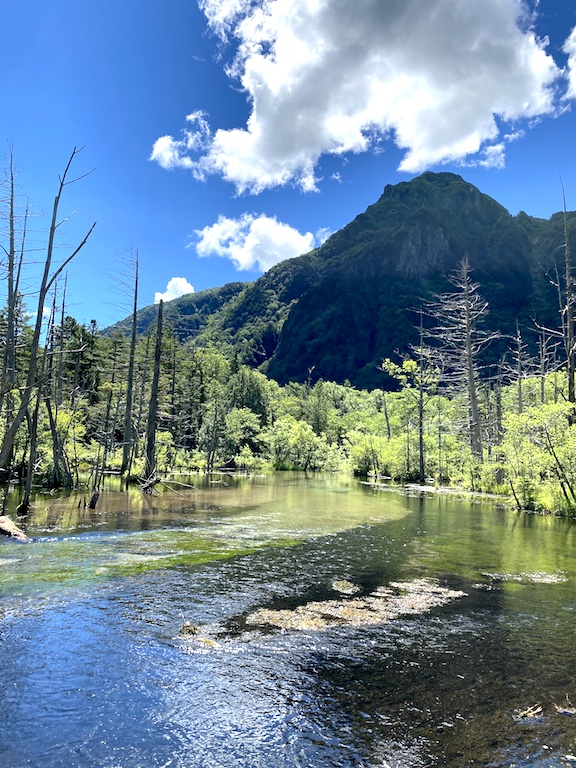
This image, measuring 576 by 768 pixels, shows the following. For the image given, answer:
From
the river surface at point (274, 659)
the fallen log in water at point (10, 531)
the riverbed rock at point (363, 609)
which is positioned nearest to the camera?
the river surface at point (274, 659)

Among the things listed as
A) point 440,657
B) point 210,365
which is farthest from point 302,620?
point 210,365

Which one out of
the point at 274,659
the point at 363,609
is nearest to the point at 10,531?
the point at 274,659

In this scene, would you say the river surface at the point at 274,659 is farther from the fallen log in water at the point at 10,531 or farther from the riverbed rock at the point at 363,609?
the fallen log in water at the point at 10,531

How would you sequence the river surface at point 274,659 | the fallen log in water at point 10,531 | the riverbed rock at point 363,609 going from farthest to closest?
the fallen log in water at point 10,531, the riverbed rock at point 363,609, the river surface at point 274,659

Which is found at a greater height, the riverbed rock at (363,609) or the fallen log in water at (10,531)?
the fallen log in water at (10,531)

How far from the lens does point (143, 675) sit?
235 inches

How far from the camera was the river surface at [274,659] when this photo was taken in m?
4.67

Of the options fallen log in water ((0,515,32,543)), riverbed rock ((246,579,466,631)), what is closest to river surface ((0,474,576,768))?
riverbed rock ((246,579,466,631))

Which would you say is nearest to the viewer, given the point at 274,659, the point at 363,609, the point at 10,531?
the point at 274,659

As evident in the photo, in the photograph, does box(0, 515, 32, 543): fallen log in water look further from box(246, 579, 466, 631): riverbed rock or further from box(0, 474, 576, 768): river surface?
box(246, 579, 466, 631): riverbed rock

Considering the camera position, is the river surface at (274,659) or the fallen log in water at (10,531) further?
the fallen log in water at (10,531)

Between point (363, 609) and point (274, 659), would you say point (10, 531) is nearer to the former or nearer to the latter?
point (274, 659)

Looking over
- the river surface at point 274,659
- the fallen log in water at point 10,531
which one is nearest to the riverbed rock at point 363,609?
the river surface at point 274,659

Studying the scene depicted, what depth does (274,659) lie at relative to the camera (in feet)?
21.4
